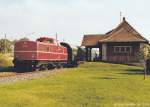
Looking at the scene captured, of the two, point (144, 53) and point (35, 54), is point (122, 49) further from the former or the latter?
point (144, 53)

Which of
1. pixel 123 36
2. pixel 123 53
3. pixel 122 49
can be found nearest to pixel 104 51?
pixel 122 49

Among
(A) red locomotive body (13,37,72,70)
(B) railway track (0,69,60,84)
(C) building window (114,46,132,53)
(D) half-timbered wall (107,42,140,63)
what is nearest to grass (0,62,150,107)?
(B) railway track (0,69,60,84)

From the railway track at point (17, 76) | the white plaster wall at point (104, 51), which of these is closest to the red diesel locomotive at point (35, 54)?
the railway track at point (17, 76)

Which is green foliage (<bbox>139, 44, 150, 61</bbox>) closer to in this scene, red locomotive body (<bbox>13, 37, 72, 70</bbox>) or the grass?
the grass

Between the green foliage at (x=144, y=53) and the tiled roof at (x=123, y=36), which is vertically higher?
the tiled roof at (x=123, y=36)

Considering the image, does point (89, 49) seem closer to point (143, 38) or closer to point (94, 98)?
point (143, 38)

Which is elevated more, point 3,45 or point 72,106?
point 3,45

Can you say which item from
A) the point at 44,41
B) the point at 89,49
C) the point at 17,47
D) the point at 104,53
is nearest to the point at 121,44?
the point at 104,53

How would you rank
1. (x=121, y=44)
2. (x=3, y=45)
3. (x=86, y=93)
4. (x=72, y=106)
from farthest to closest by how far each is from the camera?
(x=3, y=45) → (x=121, y=44) → (x=86, y=93) → (x=72, y=106)

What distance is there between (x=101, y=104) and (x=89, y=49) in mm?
49763

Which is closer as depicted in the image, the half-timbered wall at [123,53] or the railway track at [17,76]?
the railway track at [17,76]

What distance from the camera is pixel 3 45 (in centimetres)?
8475

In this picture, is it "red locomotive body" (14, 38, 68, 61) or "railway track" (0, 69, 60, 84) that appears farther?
"red locomotive body" (14, 38, 68, 61)

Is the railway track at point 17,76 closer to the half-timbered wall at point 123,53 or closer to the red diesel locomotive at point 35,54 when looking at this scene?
→ the red diesel locomotive at point 35,54
